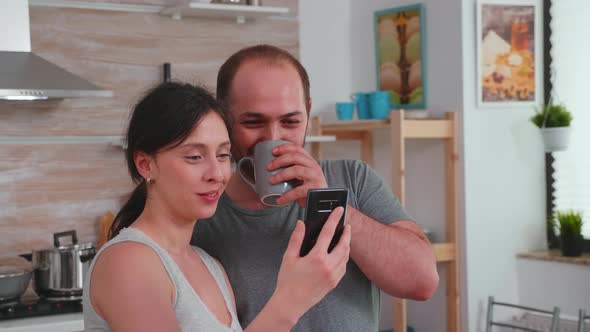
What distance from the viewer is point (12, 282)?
2.88 metres

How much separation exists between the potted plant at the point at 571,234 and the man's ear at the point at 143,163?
2856mm

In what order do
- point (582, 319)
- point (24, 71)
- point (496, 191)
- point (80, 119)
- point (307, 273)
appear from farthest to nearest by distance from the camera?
1. point (496, 191)
2. point (80, 119)
3. point (582, 319)
4. point (24, 71)
5. point (307, 273)

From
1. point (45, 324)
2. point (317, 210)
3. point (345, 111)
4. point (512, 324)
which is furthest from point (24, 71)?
point (512, 324)

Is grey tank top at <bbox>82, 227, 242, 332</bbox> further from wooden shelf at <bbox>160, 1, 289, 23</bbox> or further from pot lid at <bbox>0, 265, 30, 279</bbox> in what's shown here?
wooden shelf at <bbox>160, 1, 289, 23</bbox>

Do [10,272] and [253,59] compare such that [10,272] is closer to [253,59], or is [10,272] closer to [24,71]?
[24,71]

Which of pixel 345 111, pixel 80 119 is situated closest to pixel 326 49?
pixel 345 111

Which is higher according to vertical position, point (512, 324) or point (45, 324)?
point (45, 324)

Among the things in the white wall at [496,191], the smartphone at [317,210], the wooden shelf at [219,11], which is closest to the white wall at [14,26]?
the wooden shelf at [219,11]

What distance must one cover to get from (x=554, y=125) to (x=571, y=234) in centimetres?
49

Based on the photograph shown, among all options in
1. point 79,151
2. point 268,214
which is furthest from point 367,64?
point 268,214

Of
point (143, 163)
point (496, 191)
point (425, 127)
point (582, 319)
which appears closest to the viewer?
point (143, 163)

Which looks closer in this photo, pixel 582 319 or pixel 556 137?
pixel 582 319

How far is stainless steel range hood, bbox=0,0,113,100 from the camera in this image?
114 inches

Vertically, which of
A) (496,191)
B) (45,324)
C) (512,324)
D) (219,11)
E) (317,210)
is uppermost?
(219,11)
